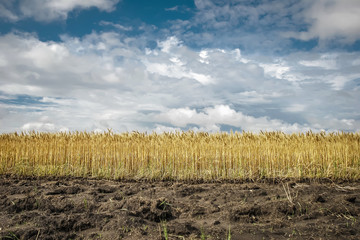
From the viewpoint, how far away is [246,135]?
11203 millimetres

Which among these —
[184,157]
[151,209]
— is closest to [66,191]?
[151,209]

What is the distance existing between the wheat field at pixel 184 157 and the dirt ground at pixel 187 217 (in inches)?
109

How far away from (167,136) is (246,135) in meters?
3.12

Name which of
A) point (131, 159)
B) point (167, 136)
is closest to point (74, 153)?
point (131, 159)

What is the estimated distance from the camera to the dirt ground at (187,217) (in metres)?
4.02

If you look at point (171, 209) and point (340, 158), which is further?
point (340, 158)

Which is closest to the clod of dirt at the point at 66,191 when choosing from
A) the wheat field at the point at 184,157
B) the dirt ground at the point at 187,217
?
the dirt ground at the point at 187,217

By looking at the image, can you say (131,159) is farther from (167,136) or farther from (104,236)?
(104,236)

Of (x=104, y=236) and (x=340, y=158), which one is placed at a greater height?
(x=340, y=158)

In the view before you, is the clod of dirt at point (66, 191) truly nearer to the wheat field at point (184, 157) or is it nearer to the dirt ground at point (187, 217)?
the dirt ground at point (187, 217)

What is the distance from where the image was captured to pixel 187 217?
16.2ft

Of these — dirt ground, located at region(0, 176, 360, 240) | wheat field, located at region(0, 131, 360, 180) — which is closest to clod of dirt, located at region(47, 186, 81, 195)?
dirt ground, located at region(0, 176, 360, 240)

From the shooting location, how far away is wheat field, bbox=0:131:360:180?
30.6 feet

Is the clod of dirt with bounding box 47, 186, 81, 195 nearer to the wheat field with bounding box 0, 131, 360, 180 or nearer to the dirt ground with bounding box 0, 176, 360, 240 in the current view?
the dirt ground with bounding box 0, 176, 360, 240
